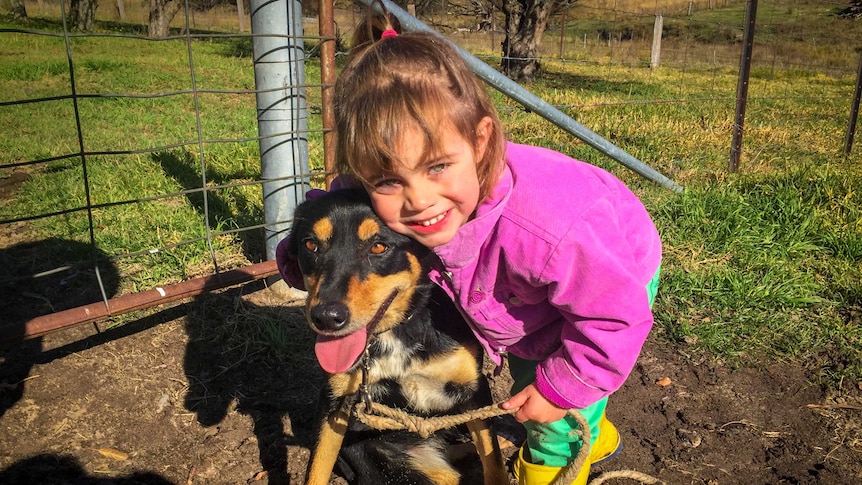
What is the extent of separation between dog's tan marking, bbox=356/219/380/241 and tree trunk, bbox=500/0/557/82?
11.8 metres

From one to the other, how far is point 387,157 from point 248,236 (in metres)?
3.03

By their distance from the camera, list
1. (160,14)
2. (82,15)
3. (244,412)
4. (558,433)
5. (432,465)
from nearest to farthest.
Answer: (558,433), (432,465), (244,412), (160,14), (82,15)

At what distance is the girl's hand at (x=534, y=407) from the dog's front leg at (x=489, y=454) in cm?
44

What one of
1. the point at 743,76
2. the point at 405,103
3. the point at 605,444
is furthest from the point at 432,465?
the point at 743,76

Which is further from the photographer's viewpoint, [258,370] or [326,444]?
[258,370]

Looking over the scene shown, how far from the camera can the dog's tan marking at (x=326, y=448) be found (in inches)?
95.7

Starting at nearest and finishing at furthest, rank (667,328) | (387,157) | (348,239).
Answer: (387,157)
(348,239)
(667,328)

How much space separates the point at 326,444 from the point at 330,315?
2.45 ft

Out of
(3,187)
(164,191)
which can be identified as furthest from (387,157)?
(3,187)

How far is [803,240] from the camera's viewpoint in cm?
446

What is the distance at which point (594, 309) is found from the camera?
6.18ft


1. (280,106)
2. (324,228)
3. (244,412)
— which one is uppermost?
(280,106)

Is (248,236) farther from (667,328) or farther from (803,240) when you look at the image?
(803,240)

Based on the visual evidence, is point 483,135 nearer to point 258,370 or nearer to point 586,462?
point 586,462
